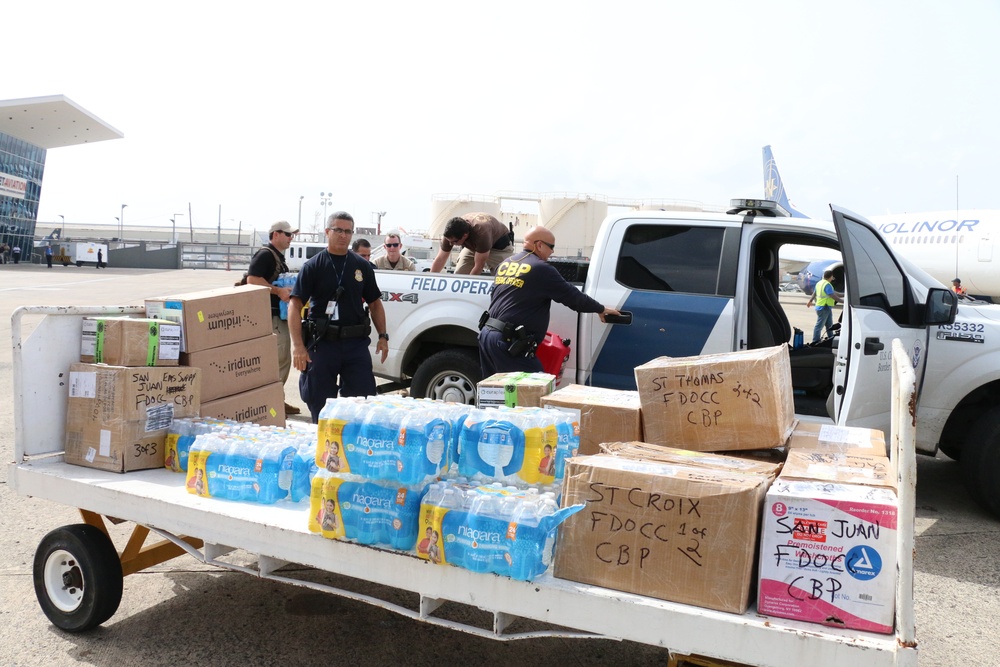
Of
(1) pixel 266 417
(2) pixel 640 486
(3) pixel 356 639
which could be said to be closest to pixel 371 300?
(1) pixel 266 417

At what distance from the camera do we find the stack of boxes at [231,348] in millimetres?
4254

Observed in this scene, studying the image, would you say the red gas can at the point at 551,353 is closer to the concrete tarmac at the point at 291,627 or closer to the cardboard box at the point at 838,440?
the concrete tarmac at the point at 291,627

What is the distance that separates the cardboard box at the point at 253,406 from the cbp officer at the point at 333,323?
1.65 ft

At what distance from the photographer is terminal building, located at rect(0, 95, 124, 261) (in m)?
44.7

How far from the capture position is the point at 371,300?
5.68 metres

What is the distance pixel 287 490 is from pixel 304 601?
2.94ft

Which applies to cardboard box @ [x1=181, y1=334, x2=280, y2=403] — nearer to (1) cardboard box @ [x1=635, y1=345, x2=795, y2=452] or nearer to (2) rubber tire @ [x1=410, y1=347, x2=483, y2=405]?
(2) rubber tire @ [x1=410, y1=347, x2=483, y2=405]

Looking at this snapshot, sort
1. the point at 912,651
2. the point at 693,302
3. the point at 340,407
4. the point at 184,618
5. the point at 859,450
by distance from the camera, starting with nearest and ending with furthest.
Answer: the point at 912,651
the point at 340,407
the point at 859,450
the point at 184,618
the point at 693,302

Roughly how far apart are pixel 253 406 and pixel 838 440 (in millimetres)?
3145

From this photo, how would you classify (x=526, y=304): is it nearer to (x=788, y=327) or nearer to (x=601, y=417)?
(x=601, y=417)

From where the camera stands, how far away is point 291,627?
3.77 metres

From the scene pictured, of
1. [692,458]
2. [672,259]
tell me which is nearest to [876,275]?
A: [672,259]

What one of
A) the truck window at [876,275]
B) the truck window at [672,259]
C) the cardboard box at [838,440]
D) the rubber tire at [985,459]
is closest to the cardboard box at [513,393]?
the cardboard box at [838,440]

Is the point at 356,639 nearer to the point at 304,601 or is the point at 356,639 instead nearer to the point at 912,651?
the point at 304,601
